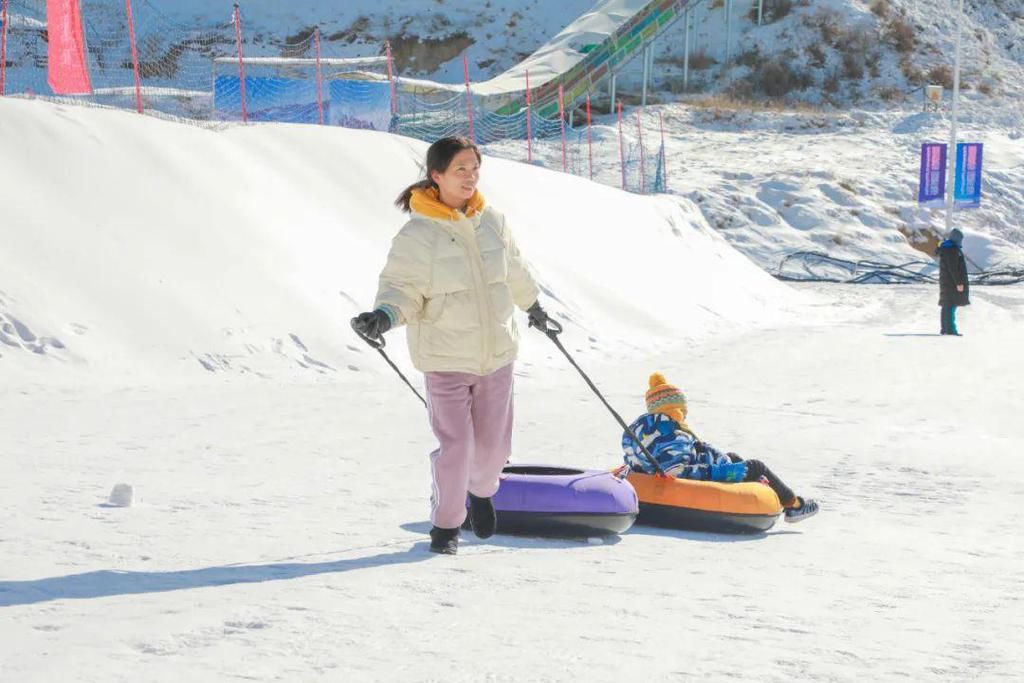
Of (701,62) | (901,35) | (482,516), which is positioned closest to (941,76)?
(901,35)

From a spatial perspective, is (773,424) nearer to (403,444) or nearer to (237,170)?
(403,444)

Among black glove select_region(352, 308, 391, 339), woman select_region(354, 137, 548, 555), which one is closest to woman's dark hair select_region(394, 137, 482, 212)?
woman select_region(354, 137, 548, 555)

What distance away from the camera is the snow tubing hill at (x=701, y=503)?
5.84 m

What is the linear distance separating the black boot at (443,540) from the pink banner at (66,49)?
10158 millimetres

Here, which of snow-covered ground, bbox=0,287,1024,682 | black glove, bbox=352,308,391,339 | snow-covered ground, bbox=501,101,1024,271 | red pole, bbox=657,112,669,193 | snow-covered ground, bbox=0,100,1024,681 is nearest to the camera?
snow-covered ground, bbox=0,287,1024,682

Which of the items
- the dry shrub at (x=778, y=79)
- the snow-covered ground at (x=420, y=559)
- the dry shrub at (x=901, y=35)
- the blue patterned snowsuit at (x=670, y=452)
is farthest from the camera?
the dry shrub at (x=901, y=35)

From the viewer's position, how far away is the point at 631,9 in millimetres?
43094

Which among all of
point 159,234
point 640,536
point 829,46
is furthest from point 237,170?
point 829,46

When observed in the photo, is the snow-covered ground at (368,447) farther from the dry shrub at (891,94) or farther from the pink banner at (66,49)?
the dry shrub at (891,94)

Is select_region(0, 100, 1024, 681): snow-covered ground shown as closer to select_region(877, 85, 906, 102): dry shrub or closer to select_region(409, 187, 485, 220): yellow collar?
select_region(409, 187, 485, 220): yellow collar

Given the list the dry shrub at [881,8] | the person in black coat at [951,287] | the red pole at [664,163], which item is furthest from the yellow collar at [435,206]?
the dry shrub at [881,8]

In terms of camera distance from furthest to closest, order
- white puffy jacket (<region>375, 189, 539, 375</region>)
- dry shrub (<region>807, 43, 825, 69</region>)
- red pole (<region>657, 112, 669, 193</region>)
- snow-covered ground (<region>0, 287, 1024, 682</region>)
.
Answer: dry shrub (<region>807, 43, 825, 69</region>)
red pole (<region>657, 112, 669, 193</region>)
white puffy jacket (<region>375, 189, 539, 375</region>)
snow-covered ground (<region>0, 287, 1024, 682</region>)

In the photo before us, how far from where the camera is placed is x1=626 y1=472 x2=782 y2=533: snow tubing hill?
5.84m

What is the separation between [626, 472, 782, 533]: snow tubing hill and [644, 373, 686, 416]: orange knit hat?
311 millimetres
